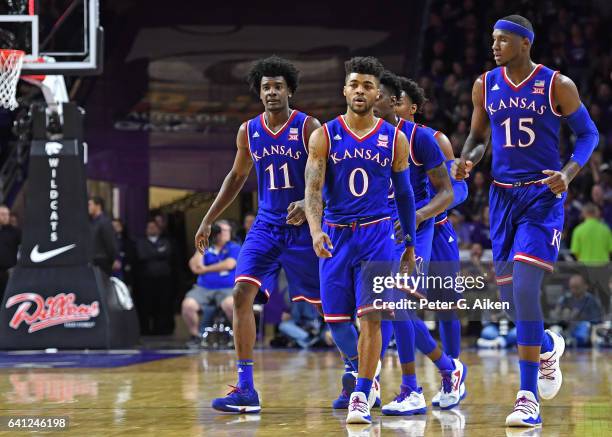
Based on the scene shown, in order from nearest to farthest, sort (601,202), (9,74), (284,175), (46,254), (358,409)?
(358,409)
(284,175)
(9,74)
(46,254)
(601,202)

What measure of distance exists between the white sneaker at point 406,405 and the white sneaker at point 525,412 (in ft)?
3.13

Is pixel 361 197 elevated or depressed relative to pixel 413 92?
depressed

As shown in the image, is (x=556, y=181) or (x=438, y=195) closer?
(x=556, y=181)

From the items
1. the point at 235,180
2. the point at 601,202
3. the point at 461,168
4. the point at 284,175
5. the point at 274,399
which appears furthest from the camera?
the point at 601,202

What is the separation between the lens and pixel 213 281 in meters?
14.7

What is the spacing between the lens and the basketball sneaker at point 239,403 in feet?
23.1

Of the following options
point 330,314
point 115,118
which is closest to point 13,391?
point 330,314

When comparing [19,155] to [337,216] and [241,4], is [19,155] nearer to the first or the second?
[241,4]

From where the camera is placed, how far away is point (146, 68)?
20484 mm

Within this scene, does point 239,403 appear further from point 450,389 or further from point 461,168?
point 461,168

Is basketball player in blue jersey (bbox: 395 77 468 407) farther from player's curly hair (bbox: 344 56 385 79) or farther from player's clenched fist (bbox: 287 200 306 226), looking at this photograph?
player's curly hair (bbox: 344 56 385 79)

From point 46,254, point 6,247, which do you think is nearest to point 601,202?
point 46,254

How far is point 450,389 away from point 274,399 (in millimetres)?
1359

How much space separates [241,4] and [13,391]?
13.4m
